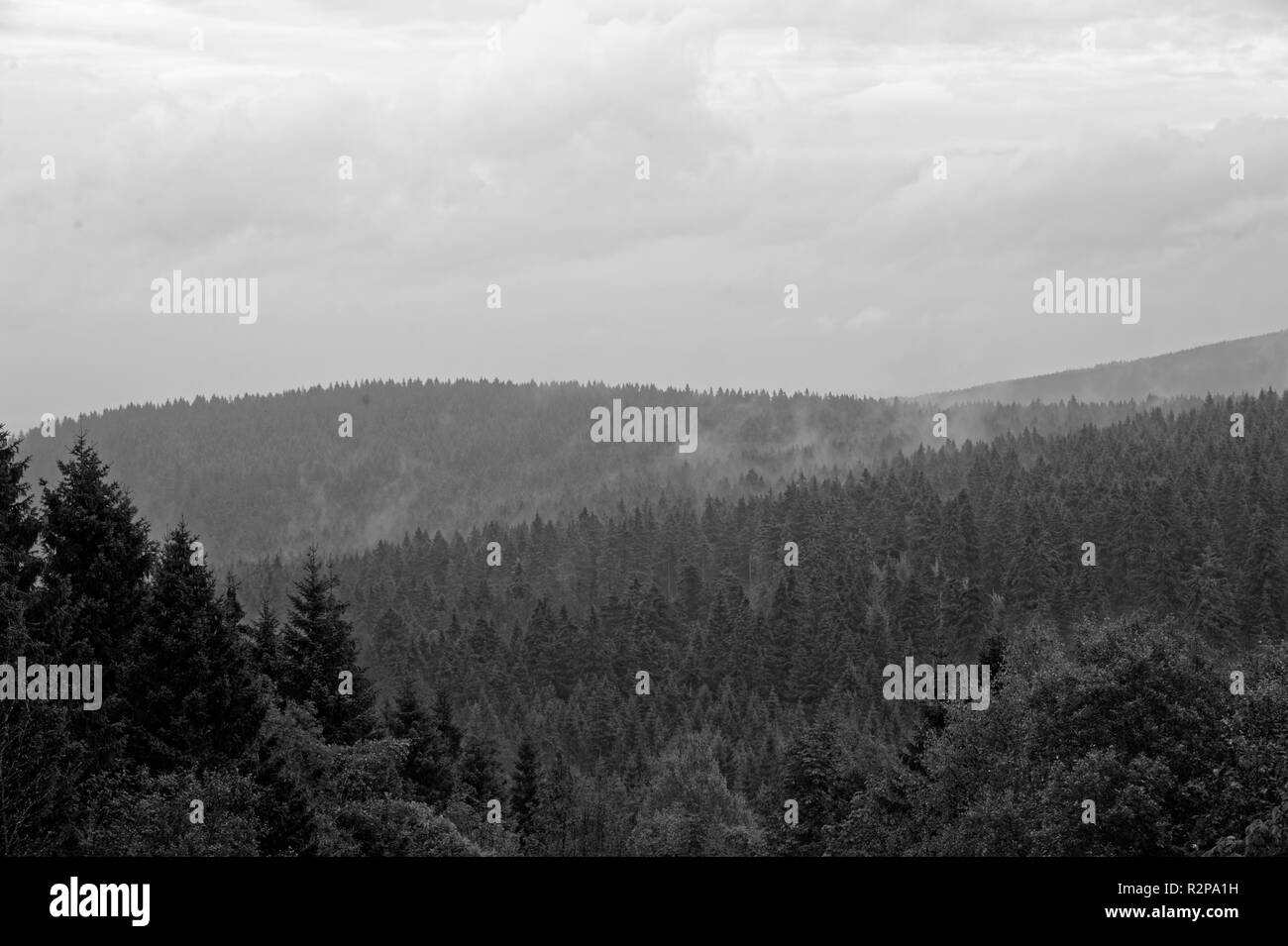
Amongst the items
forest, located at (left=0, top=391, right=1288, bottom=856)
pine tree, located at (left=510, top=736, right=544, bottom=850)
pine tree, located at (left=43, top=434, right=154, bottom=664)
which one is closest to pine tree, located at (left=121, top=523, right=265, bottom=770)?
forest, located at (left=0, top=391, right=1288, bottom=856)

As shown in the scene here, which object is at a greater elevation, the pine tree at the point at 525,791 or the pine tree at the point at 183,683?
the pine tree at the point at 183,683

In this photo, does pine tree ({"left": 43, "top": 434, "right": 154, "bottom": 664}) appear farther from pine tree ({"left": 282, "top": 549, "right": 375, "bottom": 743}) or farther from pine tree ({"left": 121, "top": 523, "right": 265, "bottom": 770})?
pine tree ({"left": 282, "top": 549, "right": 375, "bottom": 743})

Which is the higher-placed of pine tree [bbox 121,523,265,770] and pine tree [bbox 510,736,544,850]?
pine tree [bbox 121,523,265,770]

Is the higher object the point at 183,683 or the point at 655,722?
the point at 183,683

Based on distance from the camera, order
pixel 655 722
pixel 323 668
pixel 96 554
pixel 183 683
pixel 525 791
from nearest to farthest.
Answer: pixel 183 683, pixel 96 554, pixel 323 668, pixel 525 791, pixel 655 722

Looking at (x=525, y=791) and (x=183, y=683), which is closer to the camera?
(x=183, y=683)

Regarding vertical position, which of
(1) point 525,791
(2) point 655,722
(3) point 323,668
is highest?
(3) point 323,668

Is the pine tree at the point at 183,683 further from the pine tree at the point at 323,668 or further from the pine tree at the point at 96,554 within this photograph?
the pine tree at the point at 323,668

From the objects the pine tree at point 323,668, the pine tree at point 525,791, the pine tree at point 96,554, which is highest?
the pine tree at point 96,554

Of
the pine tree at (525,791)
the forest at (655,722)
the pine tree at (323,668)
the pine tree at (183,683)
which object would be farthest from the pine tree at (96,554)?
the pine tree at (525,791)

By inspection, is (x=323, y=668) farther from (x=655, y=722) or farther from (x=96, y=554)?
(x=655, y=722)

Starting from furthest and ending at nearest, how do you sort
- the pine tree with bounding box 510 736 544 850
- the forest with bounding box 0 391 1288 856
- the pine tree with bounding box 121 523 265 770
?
the pine tree with bounding box 510 736 544 850 < the pine tree with bounding box 121 523 265 770 < the forest with bounding box 0 391 1288 856

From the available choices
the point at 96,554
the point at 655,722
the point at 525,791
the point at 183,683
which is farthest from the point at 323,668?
the point at 655,722

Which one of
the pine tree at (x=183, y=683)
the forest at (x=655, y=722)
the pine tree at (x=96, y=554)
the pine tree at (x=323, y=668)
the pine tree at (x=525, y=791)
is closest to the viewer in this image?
the forest at (x=655, y=722)
